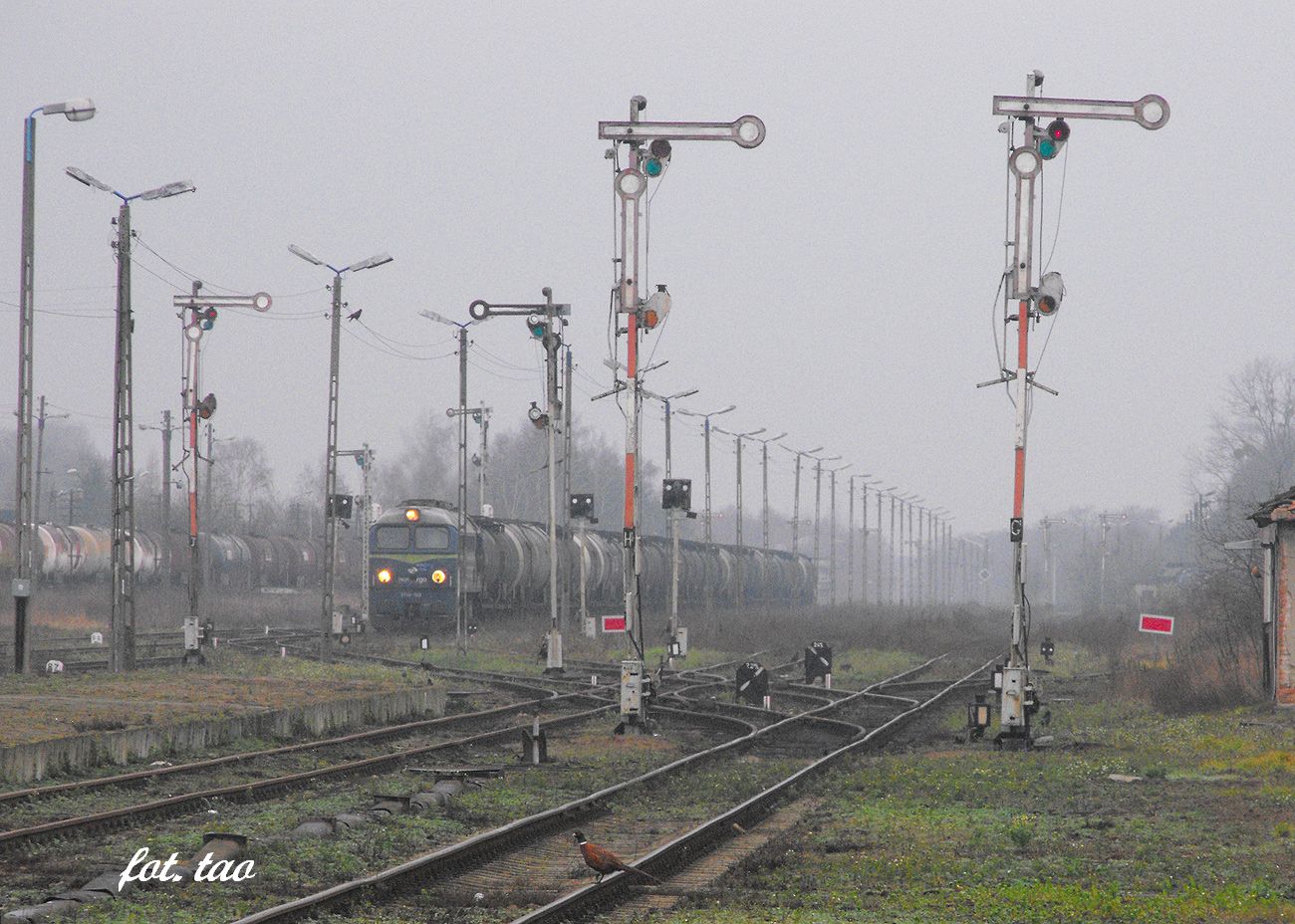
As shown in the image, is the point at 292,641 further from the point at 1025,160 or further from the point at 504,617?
the point at 1025,160

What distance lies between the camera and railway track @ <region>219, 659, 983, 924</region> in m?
9.16

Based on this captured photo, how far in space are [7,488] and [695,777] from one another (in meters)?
165

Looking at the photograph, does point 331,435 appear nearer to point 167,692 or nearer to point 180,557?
point 167,692

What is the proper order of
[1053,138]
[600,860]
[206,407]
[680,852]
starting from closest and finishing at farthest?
[600,860], [680,852], [1053,138], [206,407]

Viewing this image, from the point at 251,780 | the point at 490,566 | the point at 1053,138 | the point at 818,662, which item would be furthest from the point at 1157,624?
the point at 490,566

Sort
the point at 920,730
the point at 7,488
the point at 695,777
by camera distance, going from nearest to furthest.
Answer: the point at 695,777, the point at 920,730, the point at 7,488

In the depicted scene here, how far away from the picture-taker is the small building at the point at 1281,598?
23.0 m

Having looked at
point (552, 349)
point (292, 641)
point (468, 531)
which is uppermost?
point (552, 349)

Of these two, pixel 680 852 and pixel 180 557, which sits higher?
pixel 180 557

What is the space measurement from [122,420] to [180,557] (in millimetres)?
38617

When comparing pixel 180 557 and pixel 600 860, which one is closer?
pixel 600 860

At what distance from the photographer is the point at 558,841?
465 inches

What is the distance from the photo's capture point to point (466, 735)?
2034cm

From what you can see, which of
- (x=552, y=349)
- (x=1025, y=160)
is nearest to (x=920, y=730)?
(x=1025, y=160)
